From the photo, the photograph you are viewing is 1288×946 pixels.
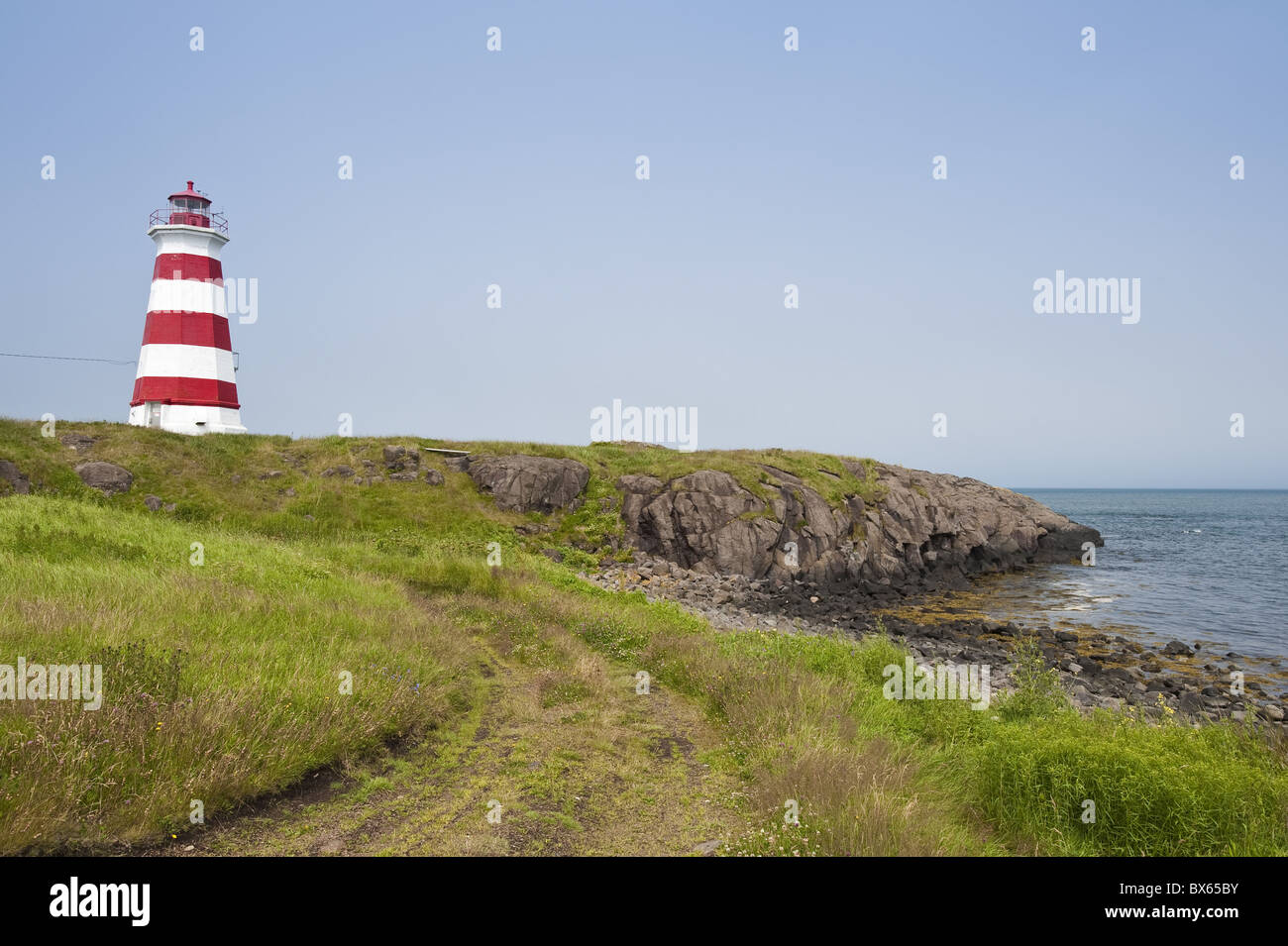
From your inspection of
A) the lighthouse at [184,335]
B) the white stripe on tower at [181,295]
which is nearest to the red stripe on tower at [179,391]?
the lighthouse at [184,335]

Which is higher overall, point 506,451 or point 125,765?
point 506,451

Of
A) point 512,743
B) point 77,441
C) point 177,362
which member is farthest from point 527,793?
point 177,362

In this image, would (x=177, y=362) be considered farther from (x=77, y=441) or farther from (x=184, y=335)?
(x=77, y=441)

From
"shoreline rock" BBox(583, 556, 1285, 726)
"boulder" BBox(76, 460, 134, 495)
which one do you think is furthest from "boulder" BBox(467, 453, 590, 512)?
"boulder" BBox(76, 460, 134, 495)

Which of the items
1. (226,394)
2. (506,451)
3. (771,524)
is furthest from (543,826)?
(226,394)

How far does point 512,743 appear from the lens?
950 centimetres

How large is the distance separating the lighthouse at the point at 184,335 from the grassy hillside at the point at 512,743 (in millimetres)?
26409

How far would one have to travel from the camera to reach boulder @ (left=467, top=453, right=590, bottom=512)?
38969 mm

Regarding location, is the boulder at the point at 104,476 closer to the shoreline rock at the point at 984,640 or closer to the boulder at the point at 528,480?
the boulder at the point at 528,480

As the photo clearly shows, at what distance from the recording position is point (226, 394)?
4219 centimetres

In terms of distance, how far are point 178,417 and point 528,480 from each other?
70.0 feet

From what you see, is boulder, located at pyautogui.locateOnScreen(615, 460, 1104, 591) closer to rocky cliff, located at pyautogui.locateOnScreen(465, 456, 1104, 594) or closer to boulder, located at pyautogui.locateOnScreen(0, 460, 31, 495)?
rocky cliff, located at pyautogui.locateOnScreen(465, 456, 1104, 594)

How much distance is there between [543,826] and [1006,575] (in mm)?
46365
